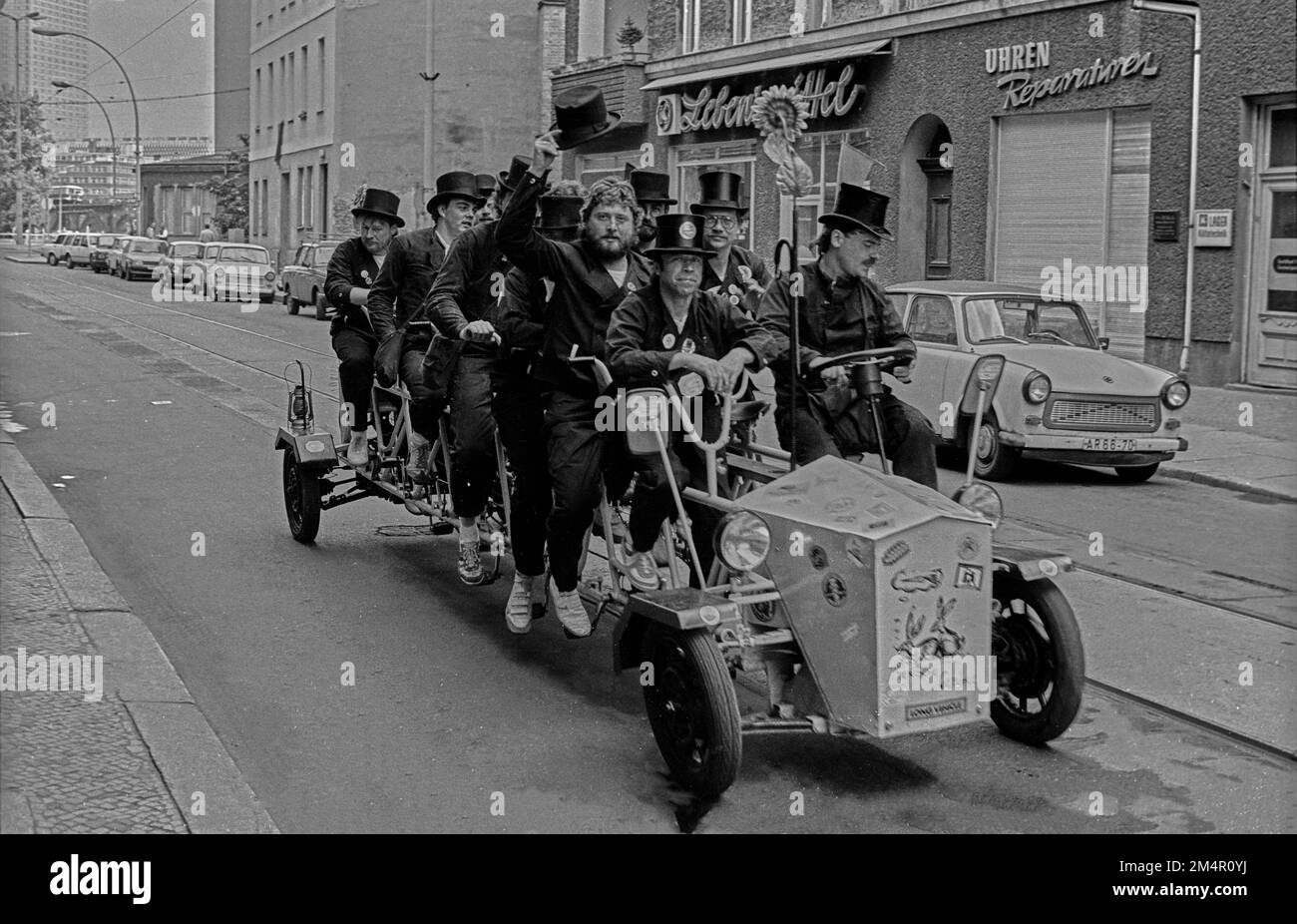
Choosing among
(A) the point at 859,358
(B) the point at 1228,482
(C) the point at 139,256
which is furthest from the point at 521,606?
(C) the point at 139,256

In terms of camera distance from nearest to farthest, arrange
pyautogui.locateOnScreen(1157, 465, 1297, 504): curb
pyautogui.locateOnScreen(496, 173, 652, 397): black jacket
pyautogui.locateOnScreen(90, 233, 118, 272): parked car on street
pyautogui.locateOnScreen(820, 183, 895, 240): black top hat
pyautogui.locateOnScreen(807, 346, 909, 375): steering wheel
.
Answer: pyautogui.locateOnScreen(807, 346, 909, 375): steering wheel
pyautogui.locateOnScreen(496, 173, 652, 397): black jacket
pyautogui.locateOnScreen(820, 183, 895, 240): black top hat
pyautogui.locateOnScreen(1157, 465, 1297, 504): curb
pyautogui.locateOnScreen(90, 233, 118, 272): parked car on street

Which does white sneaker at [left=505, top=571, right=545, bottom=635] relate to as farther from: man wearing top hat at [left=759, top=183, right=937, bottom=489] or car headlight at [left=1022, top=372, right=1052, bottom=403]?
car headlight at [left=1022, top=372, right=1052, bottom=403]

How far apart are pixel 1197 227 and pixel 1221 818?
Result: 15.6 meters

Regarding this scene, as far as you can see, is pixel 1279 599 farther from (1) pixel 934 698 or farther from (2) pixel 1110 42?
(2) pixel 1110 42

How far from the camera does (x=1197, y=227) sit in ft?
63.9

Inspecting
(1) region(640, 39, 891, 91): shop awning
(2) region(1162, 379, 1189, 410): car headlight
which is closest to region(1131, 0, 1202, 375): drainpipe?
(1) region(640, 39, 891, 91): shop awning

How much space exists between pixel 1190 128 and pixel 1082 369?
765 cm

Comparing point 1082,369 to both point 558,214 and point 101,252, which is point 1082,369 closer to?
point 558,214

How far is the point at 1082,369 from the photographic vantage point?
43.9ft

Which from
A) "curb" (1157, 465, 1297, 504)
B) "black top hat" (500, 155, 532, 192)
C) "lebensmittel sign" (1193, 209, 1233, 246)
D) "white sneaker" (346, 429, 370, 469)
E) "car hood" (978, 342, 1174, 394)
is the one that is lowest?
"curb" (1157, 465, 1297, 504)

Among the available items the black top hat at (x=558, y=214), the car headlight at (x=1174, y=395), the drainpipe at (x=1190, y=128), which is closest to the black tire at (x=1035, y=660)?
the black top hat at (x=558, y=214)

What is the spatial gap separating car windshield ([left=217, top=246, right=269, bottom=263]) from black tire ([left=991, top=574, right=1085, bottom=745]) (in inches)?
1601

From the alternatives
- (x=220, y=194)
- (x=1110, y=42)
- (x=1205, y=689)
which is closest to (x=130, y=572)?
(x=1205, y=689)

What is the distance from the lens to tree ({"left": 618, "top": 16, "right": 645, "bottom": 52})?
3195 centimetres
